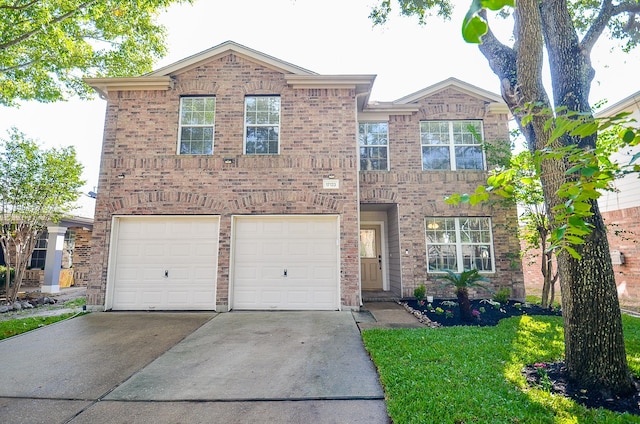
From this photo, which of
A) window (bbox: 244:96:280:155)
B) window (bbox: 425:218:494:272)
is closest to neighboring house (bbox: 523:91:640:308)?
window (bbox: 425:218:494:272)

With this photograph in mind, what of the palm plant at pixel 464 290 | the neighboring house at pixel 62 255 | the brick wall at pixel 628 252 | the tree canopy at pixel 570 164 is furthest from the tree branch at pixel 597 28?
the neighboring house at pixel 62 255

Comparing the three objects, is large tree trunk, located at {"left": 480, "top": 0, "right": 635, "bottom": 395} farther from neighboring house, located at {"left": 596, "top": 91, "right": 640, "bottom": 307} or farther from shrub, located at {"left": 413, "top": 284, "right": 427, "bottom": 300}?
neighboring house, located at {"left": 596, "top": 91, "right": 640, "bottom": 307}

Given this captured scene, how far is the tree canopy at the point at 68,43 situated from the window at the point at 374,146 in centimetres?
659

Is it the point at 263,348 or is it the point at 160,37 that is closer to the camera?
the point at 263,348

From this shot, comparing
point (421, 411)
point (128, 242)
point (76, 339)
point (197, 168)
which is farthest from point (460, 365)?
point (128, 242)

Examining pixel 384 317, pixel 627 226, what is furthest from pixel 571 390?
pixel 627 226

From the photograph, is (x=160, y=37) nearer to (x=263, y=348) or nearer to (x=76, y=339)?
(x=76, y=339)

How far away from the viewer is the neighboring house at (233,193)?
25.9 feet

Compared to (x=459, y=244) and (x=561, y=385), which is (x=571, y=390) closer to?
(x=561, y=385)

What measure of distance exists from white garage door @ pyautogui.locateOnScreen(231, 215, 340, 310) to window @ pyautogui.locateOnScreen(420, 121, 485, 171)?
4.10 metres

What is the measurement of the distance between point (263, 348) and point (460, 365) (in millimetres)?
2941

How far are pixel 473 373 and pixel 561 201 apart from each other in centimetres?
229

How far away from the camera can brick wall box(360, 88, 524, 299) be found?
30.4ft

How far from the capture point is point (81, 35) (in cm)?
1073
